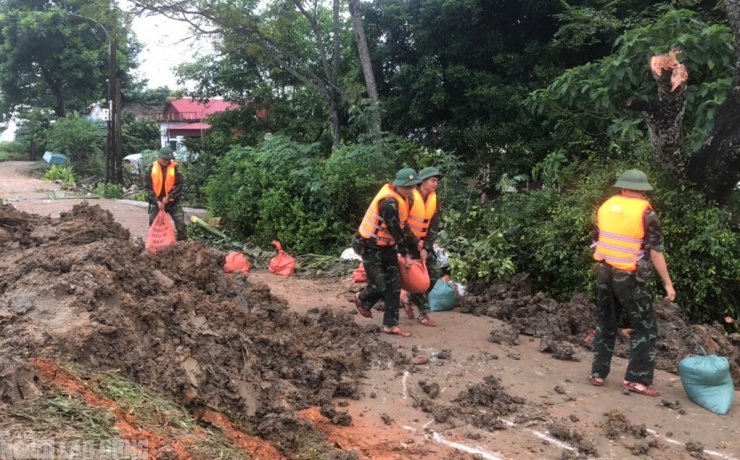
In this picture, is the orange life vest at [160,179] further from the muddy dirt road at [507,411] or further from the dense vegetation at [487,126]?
the muddy dirt road at [507,411]

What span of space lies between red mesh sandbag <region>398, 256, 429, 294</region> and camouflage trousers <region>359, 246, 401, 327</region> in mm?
54

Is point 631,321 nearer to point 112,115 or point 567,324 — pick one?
point 567,324

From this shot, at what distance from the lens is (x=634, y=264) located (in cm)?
525

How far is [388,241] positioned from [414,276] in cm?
48

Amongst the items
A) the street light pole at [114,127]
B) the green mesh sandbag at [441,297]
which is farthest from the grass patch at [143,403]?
the street light pole at [114,127]

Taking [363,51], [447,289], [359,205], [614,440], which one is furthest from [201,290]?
[363,51]

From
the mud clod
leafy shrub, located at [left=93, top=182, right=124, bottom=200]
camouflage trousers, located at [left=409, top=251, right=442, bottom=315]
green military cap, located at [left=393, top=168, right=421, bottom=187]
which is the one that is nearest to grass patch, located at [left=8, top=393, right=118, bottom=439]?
the mud clod

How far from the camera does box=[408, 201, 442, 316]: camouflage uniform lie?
282 inches

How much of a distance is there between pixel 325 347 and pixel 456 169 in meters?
5.74

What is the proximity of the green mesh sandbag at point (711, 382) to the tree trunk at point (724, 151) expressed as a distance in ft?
9.01

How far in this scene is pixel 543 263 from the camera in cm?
820

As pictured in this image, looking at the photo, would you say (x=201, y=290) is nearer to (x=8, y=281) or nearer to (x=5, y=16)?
(x=8, y=281)

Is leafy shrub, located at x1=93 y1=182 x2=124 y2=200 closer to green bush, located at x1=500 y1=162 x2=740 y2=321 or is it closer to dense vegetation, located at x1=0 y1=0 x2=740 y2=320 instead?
dense vegetation, located at x1=0 y1=0 x2=740 y2=320

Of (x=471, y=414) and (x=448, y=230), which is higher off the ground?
(x=448, y=230)
